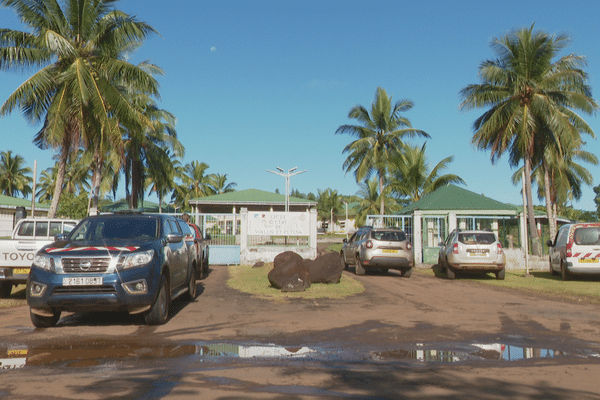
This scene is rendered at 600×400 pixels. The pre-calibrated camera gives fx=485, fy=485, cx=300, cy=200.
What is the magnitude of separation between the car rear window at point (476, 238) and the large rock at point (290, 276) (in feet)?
19.5

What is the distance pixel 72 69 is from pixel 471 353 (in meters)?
17.7

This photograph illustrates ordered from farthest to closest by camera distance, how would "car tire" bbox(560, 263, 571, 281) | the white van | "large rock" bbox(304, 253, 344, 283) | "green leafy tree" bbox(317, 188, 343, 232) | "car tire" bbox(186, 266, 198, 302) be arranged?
"green leafy tree" bbox(317, 188, 343, 232) < "car tire" bbox(560, 263, 571, 281) < the white van < "large rock" bbox(304, 253, 344, 283) < "car tire" bbox(186, 266, 198, 302)

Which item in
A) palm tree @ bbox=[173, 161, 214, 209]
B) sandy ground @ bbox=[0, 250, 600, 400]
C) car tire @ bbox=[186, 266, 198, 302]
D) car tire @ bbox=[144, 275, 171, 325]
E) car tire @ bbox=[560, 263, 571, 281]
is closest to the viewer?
sandy ground @ bbox=[0, 250, 600, 400]

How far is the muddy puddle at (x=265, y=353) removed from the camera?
17.7 feet

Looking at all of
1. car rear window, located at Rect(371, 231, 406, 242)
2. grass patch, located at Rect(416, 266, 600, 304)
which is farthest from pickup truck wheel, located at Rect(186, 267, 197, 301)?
grass patch, located at Rect(416, 266, 600, 304)

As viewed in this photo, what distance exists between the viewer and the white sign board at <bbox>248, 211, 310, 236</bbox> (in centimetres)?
2016

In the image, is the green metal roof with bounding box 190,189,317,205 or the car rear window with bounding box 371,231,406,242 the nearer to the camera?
the car rear window with bounding box 371,231,406,242

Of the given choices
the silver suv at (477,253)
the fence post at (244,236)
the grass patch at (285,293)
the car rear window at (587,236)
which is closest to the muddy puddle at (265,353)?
the grass patch at (285,293)

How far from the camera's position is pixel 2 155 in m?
57.5

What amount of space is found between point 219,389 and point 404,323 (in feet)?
14.0

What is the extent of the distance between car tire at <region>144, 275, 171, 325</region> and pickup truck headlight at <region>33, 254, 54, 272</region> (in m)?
1.52

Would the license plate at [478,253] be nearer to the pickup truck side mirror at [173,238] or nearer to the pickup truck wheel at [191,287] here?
the pickup truck wheel at [191,287]

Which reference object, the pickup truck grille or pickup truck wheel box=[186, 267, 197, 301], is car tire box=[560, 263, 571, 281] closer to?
pickup truck wheel box=[186, 267, 197, 301]

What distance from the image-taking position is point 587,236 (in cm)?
1460
